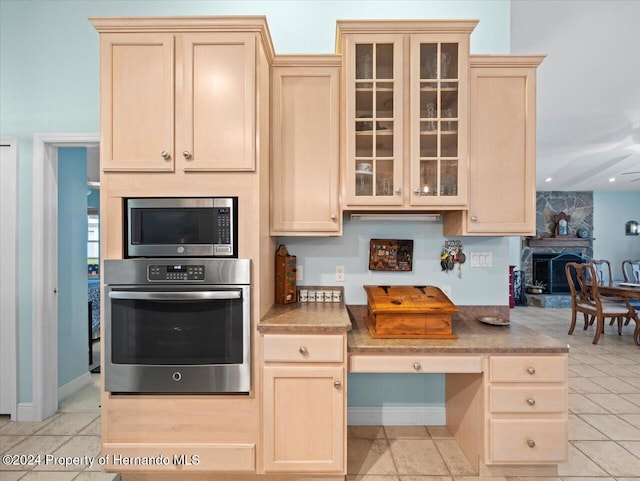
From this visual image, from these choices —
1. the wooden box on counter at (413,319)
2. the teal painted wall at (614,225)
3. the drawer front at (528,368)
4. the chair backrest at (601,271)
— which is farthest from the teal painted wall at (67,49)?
the teal painted wall at (614,225)

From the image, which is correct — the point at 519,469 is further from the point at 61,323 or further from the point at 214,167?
the point at 61,323

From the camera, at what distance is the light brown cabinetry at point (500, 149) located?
2.24 meters

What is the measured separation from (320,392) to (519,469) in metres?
1.18

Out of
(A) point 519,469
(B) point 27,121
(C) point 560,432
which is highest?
(B) point 27,121

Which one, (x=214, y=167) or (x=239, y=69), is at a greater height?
(x=239, y=69)

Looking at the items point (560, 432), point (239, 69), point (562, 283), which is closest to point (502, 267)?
point (560, 432)

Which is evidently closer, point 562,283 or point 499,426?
point 499,426

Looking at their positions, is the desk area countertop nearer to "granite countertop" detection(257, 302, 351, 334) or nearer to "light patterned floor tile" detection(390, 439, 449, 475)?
"granite countertop" detection(257, 302, 351, 334)

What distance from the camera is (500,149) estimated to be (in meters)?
2.25

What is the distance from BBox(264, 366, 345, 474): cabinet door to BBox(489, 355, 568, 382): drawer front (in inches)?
32.5

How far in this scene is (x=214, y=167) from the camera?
1933 millimetres

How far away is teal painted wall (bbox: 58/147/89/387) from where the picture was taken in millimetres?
3010

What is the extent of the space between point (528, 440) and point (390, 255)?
1280mm

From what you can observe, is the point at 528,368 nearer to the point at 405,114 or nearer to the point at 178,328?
the point at 405,114
